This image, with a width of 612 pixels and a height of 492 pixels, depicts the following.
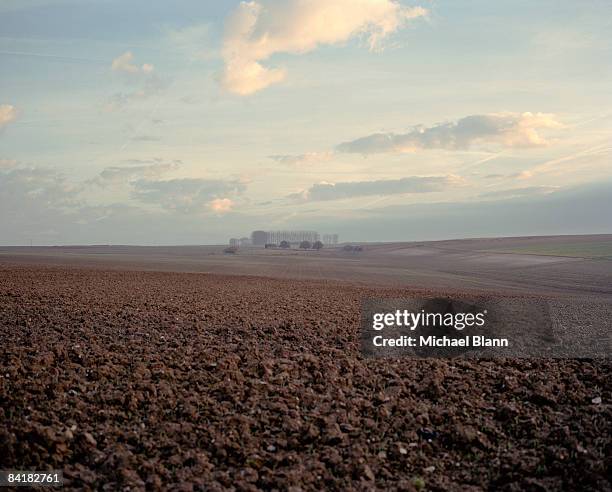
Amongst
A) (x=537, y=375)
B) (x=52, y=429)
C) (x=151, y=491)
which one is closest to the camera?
(x=151, y=491)

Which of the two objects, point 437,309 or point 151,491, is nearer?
point 151,491

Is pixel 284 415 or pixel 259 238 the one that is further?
pixel 259 238

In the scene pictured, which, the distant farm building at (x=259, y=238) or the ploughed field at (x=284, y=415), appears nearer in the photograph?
the ploughed field at (x=284, y=415)

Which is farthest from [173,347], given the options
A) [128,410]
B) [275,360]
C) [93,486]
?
[93,486]

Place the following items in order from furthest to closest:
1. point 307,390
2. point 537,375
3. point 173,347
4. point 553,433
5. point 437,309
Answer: point 437,309, point 173,347, point 537,375, point 307,390, point 553,433

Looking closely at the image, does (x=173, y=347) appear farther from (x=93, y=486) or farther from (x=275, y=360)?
(x=93, y=486)

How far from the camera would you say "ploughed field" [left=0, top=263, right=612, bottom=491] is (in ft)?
23.0

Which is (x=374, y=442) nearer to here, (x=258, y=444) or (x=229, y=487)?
(x=258, y=444)

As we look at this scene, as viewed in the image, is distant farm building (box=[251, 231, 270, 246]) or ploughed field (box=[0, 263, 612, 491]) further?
distant farm building (box=[251, 231, 270, 246])

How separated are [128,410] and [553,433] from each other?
21.1 ft

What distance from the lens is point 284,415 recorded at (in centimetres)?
845

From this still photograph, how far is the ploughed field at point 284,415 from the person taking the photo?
276 inches

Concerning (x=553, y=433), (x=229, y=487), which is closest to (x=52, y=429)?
(x=229, y=487)

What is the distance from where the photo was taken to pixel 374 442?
7.90 meters
